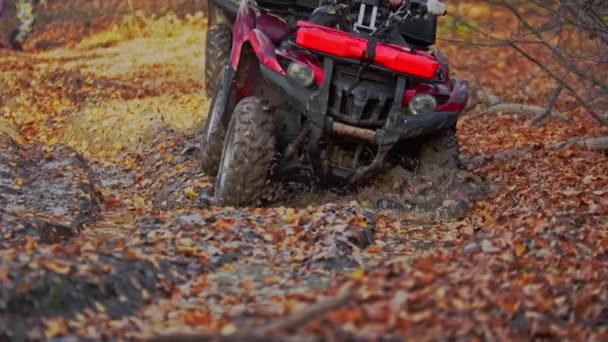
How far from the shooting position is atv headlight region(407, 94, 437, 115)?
9.31 m

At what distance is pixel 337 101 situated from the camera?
29.9ft

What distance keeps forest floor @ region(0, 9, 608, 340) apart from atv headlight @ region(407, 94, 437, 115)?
746mm

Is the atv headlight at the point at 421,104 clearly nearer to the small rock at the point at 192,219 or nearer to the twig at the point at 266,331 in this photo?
the small rock at the point at 192,219

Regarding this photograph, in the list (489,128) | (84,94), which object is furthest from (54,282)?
(84,94)

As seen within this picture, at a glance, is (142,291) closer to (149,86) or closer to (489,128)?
(489,128)

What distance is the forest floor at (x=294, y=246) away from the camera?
17.7 ft

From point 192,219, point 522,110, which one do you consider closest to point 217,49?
point 522,110

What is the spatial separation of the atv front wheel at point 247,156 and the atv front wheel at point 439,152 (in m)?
1.57

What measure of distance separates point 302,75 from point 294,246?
1892mm

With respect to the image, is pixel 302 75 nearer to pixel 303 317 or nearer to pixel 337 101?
pixel 337 101

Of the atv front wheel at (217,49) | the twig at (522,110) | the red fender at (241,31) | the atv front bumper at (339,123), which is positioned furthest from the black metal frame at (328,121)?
the twig at (522,110)

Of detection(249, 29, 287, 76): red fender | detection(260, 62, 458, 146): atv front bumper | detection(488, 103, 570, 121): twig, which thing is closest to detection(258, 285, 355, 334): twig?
detection(260, 62, 458, 146): atv front bumper

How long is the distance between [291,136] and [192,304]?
361cm

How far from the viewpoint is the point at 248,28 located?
993 centimetres
